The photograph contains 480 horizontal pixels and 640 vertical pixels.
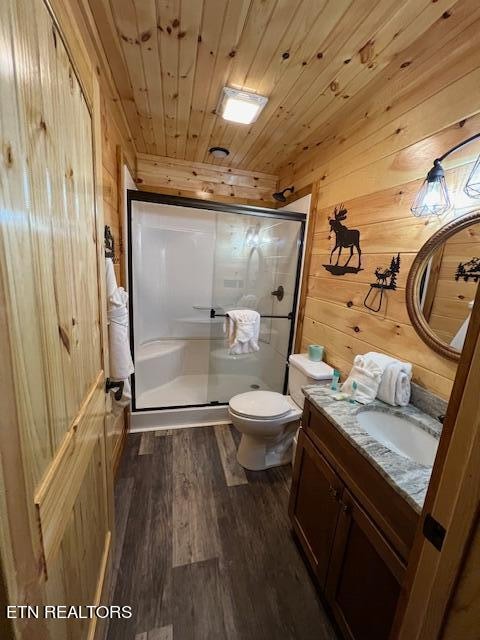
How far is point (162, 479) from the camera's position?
181 cm

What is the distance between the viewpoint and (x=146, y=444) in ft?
7.00

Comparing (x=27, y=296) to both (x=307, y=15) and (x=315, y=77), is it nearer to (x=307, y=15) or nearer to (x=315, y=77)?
(x=307, y=15)

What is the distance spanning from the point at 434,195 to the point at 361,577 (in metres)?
1.57

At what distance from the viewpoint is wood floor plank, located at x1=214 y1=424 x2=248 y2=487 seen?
6.06 feet

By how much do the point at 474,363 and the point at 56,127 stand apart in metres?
1.02

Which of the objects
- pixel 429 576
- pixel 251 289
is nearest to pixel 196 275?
pixel 251 289

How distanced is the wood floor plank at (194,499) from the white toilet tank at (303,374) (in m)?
0.81

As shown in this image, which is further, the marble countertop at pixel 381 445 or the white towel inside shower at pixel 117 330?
the white towel inside shower at pixel 117 330

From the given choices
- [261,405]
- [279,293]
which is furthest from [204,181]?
[261,405]

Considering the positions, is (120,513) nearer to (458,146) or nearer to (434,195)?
(434,195)

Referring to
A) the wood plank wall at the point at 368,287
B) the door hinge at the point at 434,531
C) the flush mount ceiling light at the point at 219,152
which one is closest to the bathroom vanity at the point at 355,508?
the door hinge at the point at 434,531

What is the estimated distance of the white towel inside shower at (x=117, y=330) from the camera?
1.28 m

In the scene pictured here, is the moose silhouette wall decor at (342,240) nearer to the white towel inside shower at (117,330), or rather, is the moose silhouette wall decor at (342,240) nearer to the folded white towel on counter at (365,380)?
the folded white towel on counter at (365,380)

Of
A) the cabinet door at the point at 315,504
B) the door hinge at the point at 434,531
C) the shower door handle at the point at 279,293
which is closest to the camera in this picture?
the door hinge at the point at 434,531
